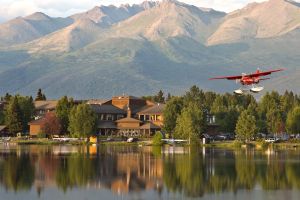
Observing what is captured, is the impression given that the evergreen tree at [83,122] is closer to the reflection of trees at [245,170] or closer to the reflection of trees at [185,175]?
the reflection of trees at [245,170]

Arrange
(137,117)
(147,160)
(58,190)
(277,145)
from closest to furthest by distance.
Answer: (58,190) < (147,160) < (277,145) < (137,117)

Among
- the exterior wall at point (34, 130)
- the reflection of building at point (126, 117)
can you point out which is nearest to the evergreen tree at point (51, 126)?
the reflection of building at point (126, 117)

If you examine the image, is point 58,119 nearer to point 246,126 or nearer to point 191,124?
point 191,124

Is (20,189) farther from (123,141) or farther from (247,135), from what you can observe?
(123,141)

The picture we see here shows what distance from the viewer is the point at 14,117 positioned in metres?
154

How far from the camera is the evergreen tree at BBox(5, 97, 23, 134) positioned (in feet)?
501

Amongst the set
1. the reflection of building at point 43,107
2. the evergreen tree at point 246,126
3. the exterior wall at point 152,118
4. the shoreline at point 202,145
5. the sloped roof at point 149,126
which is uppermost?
the reflection of building at point 43,107

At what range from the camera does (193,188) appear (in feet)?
209

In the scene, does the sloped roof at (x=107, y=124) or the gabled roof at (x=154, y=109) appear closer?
the sloped roof at (x=107, y=124)

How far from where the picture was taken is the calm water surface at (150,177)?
198 ft

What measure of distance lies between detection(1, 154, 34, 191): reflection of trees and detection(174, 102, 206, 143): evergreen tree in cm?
3857

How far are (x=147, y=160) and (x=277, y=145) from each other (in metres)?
41.5

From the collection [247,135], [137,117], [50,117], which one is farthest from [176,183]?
[137,117]

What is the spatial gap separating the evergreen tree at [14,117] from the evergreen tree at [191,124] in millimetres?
36671
